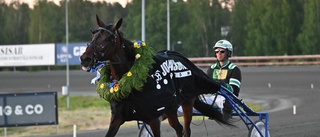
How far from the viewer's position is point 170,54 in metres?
7.62

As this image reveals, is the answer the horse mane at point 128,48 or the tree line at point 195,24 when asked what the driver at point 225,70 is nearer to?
the horse mane at point 128,48

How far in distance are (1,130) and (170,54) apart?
11.5 m

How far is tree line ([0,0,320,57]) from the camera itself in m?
51.8

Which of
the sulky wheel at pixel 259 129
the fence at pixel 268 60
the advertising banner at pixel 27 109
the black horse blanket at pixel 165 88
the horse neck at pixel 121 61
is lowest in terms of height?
the advertising banner at pixel 27 109

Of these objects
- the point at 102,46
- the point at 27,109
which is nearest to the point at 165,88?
the point at 102,46

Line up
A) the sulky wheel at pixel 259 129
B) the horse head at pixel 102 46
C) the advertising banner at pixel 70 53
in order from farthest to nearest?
1. the advertising banner at pixel 70 53
2. the sulky wheel at pixel 259 129
3. the horse head at pixel 102 46

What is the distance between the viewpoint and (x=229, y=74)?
8484mm

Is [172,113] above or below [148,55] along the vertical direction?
below

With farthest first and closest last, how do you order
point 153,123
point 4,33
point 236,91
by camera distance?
1. point 4,33
2. point 236,91
3. point 153,123

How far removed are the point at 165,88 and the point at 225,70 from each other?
1.73 metres

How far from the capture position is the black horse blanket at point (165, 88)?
670 cm

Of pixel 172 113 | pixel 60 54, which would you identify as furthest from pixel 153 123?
pixel 60 54

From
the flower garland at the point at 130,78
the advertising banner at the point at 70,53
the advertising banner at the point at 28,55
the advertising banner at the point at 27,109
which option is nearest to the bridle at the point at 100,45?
the flower garland at the point at 130,78

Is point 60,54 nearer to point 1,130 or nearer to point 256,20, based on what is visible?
point 1,130
